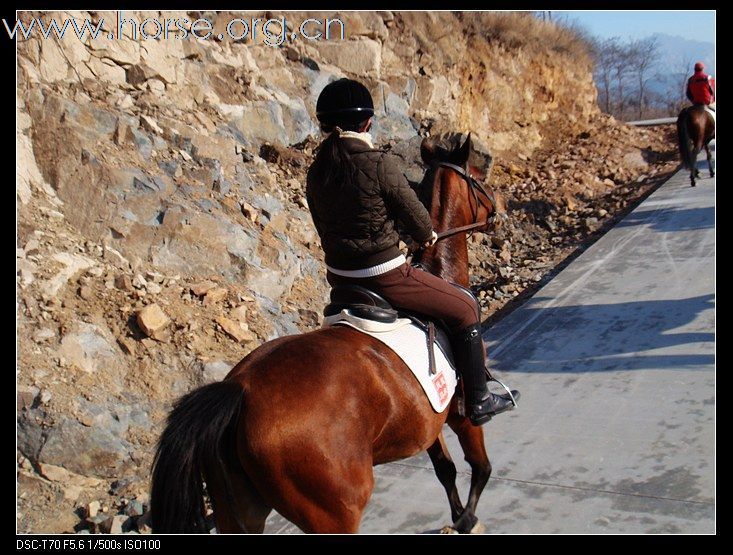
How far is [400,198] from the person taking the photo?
12.1 feet

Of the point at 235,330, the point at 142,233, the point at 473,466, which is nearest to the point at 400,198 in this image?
the point at 473,466

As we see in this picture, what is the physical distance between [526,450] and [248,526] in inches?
113

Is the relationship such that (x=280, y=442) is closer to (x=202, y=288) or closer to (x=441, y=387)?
(x=441, y=387)

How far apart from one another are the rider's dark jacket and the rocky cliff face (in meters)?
3.15

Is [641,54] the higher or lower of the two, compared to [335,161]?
higher

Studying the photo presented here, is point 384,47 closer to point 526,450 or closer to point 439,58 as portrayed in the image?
point 439,58

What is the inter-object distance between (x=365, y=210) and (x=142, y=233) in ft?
15.9

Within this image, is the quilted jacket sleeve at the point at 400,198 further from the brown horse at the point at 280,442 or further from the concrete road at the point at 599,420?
the concrete road at the point at 599,420

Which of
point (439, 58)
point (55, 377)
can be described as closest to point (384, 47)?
point (439, 58)

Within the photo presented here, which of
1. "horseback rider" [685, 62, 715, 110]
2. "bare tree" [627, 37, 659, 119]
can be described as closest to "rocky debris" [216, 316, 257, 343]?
"horseback rider" [685, 62, 715, 110]

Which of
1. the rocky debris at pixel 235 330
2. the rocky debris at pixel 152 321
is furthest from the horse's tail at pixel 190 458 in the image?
the rocky debris at pixel 235 330

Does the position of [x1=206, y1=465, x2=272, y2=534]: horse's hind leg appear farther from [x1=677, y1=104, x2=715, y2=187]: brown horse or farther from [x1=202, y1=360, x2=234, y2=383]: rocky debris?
[x1=677, y1=104, x2=715, y2=187]: brown horse

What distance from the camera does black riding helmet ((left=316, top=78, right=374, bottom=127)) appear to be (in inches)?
142

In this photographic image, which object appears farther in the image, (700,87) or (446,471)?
(700,87)
